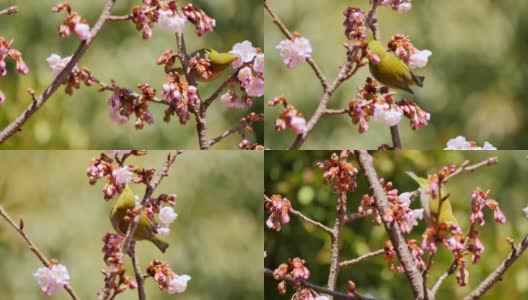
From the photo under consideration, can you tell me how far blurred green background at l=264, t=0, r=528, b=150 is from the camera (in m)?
2.75

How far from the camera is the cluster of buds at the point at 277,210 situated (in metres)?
2.00

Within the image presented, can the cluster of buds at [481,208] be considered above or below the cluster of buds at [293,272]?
above

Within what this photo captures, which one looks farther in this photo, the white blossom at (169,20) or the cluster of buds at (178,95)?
the cluster of buds at (178,95)

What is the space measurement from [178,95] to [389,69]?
1.36 ft

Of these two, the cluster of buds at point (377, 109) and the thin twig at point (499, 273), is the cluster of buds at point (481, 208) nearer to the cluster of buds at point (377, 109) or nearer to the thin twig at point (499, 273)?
the thin twig at point (499, 273)

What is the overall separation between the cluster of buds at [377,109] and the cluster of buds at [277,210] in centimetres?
29

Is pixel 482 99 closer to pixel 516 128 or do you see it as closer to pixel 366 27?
pixel 516 128

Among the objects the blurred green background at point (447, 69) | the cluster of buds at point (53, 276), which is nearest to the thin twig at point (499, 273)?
the cluster of buds at point (53, 276)

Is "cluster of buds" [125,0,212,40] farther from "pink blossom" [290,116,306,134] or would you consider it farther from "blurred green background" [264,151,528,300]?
"blurred green background" [264,151,528,300]

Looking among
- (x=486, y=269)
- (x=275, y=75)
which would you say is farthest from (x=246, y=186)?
(x=486, y=269)

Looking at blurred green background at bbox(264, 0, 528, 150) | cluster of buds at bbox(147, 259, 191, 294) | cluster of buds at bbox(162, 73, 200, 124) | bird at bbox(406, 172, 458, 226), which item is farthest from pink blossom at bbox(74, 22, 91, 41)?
blurred green background at bbox(264, 0, 528, 150)

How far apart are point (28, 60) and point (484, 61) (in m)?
1.77

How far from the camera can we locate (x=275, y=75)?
2.60 metres

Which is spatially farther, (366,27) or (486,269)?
(486,269)
